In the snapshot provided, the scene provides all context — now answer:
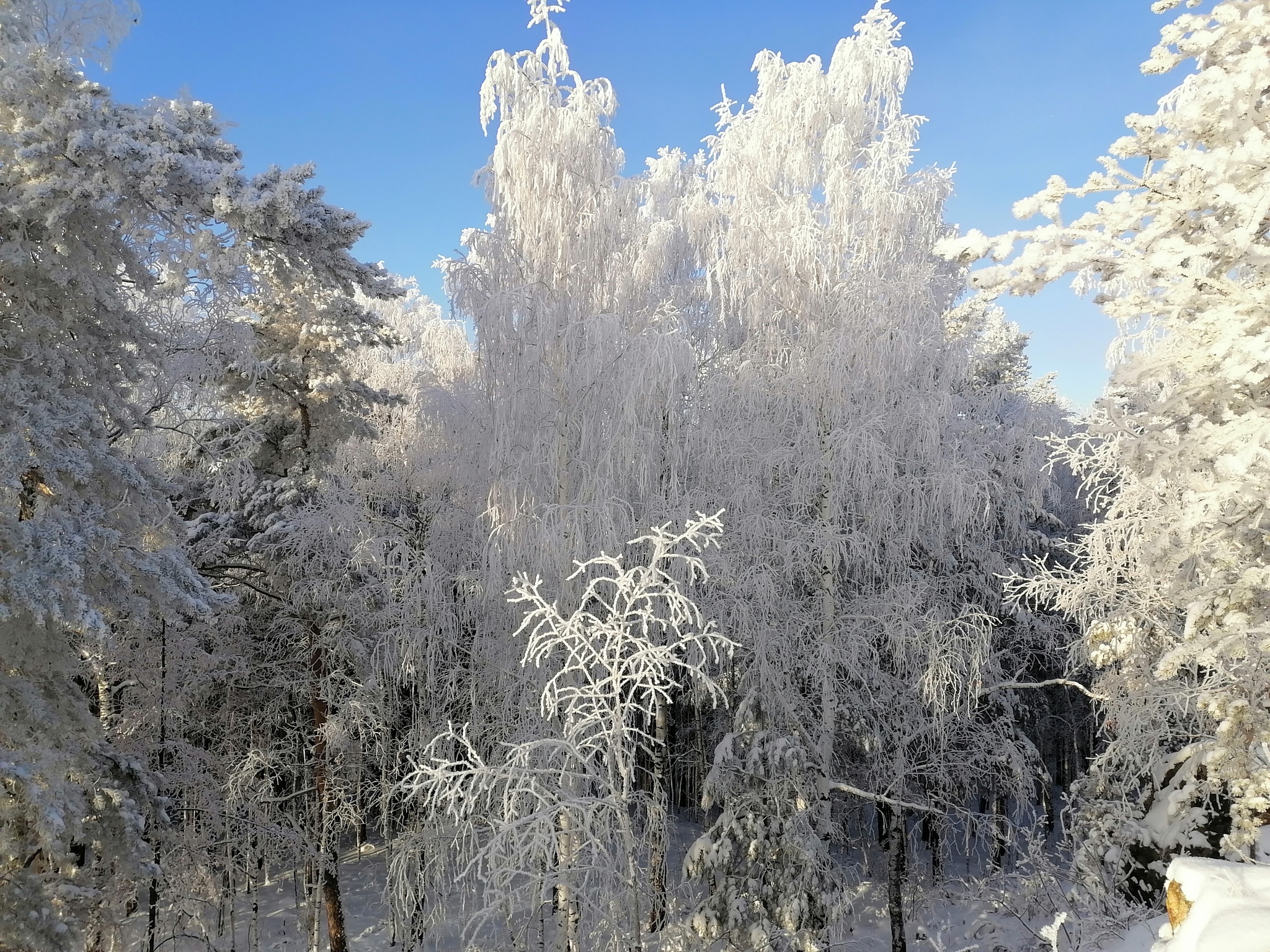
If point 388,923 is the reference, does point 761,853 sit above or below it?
above

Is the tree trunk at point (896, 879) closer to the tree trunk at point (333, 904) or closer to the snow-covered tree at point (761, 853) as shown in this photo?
the snow-covered tree at point (761, 853)

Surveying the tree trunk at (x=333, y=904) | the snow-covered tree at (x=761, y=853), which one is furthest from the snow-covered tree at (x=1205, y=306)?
the tree trunk at (x=333, y=904)

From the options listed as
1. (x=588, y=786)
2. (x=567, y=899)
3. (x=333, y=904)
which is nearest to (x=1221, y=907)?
(x=588, y=786)

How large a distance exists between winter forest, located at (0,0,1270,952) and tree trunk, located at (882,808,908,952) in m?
0.06

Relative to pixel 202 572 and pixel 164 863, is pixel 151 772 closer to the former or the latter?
pixel 164 863

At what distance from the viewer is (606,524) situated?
25.3 ft

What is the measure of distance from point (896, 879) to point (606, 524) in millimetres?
7437

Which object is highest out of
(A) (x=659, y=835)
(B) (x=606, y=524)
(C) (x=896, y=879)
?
(B) (x=606, y=524)

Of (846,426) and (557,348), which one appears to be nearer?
(557,348)

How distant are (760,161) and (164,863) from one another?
11.3m

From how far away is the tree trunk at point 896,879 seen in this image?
10.5 metres

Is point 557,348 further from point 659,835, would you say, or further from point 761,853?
point 761,853

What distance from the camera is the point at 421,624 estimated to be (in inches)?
350

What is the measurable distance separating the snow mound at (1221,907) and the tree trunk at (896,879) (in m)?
7.70
